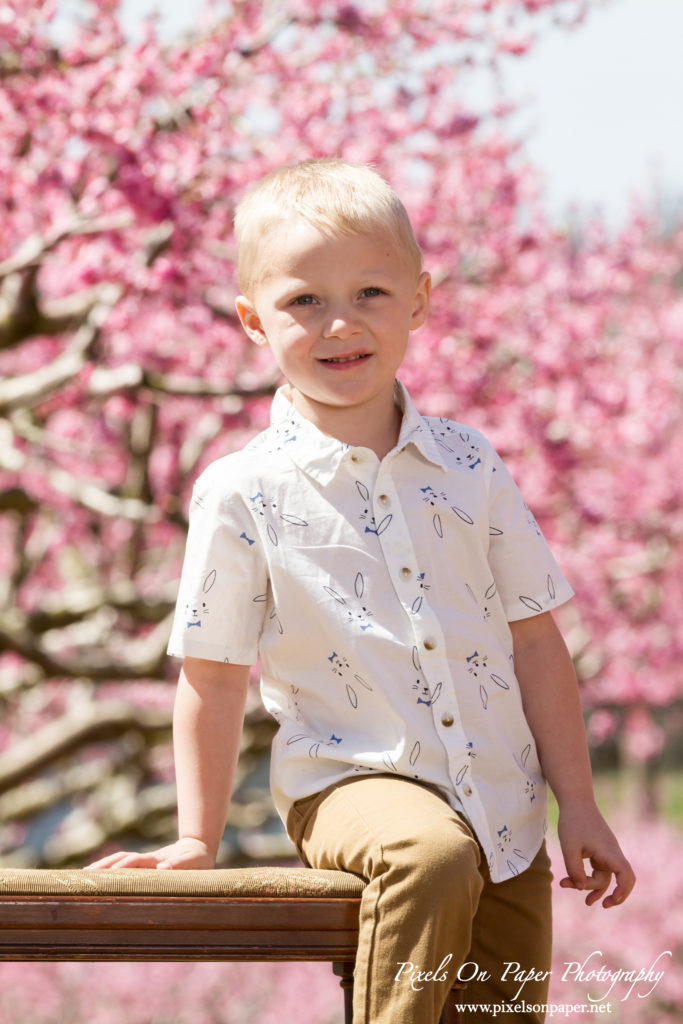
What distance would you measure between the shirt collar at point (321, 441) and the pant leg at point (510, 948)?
2.24ft

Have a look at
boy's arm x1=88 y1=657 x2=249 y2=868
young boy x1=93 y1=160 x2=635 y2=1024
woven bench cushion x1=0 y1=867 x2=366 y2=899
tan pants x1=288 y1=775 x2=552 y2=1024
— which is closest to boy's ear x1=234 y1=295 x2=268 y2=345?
young boy x1=93 y1=160 x2=635 y2=1024

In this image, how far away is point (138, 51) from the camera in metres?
4.28

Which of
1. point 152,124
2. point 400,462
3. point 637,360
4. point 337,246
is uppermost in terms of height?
point 152,124

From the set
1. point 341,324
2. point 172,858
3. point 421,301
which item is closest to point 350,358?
point 341,324

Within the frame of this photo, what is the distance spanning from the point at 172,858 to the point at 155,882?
22cm

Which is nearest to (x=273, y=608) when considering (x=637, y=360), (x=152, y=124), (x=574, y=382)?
(x=152, y=124)

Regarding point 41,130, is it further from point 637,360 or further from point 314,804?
point 637,360

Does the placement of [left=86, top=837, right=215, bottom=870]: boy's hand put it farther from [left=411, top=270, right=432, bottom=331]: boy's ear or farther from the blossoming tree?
the blossoming tree

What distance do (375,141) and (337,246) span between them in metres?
4.14

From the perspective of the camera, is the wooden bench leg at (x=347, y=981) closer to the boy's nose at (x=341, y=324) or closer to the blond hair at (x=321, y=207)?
the boy's nose at (x=341, y=324)

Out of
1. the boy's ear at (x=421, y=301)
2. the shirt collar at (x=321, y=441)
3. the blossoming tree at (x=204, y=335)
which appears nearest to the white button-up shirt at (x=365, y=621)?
the shirt collar at (x=321, y=441)

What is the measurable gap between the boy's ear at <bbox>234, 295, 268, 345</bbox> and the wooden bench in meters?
0.94

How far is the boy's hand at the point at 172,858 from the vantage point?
5.77 feet

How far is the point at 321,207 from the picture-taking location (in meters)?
2.03
